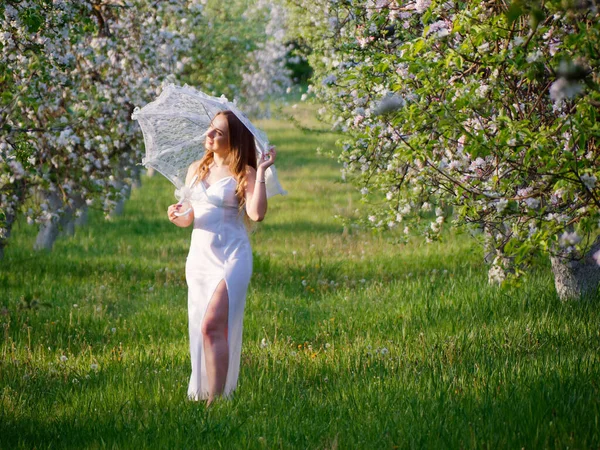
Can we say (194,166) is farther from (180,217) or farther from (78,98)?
(78,98)

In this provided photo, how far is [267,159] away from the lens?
6.25 meters

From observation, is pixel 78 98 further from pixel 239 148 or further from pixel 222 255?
pixel 222 255

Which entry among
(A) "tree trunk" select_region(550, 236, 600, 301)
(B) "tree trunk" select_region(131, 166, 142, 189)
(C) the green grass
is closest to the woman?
(C) the green grass

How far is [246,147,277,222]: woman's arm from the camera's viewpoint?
239 inches

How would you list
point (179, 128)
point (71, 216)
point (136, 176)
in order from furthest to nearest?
point (136, 176), point (71, 216), point (179, 128)

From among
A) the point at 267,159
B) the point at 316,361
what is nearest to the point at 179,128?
the point at 267,159

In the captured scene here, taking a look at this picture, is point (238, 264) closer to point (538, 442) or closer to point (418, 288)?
point (538, 442)

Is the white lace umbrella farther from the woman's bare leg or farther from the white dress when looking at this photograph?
the woman's bare leg

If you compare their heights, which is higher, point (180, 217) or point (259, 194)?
point (259, 194)

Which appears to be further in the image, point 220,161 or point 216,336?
point 220,161

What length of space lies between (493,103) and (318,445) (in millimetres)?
2313

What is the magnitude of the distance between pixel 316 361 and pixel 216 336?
1.37m

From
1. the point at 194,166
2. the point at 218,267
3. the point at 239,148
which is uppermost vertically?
the point at 239,148

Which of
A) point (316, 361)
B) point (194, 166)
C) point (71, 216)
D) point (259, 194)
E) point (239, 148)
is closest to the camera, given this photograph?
point (259, 194)
